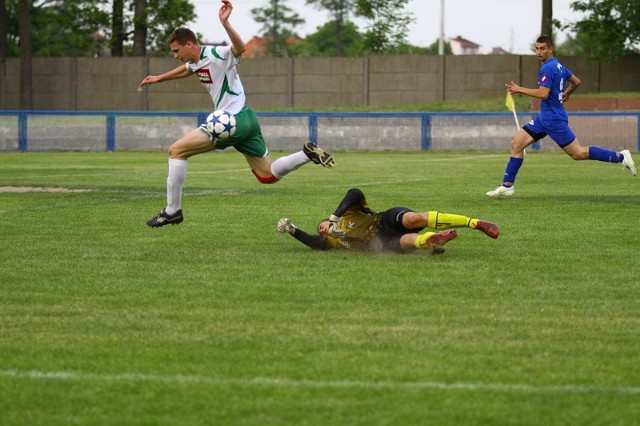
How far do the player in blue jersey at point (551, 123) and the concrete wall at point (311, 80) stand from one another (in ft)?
120

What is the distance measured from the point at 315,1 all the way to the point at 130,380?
12325cm

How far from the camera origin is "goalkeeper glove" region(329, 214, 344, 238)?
424 inches

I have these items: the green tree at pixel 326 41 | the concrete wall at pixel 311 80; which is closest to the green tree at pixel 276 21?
the green tree at pixel 326 41

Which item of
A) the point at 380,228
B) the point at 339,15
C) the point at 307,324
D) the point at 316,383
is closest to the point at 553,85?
the point at 380,228

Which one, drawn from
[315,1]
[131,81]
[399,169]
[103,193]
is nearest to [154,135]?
[399,169]

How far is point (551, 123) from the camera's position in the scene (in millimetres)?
16875

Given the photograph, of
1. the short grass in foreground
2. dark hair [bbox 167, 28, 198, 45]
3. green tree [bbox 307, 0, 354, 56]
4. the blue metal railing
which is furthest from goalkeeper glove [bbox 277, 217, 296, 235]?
green tree [bbox 307, 0, 354, 56]

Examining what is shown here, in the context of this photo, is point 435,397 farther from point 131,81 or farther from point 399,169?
point 131,81

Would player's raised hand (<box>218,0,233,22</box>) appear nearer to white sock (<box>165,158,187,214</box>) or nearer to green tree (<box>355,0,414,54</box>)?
white sock (<box>165,158,187,214</box>)

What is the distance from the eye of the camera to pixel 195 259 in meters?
10.7

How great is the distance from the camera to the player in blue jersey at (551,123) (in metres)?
16.5

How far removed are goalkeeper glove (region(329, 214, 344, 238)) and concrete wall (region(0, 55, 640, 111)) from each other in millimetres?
43488

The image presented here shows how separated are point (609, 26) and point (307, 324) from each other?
45.0 m

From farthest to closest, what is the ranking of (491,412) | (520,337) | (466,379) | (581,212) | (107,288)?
(581,212) → (107,288) → (520,337) → (466,379) → (491,412)
